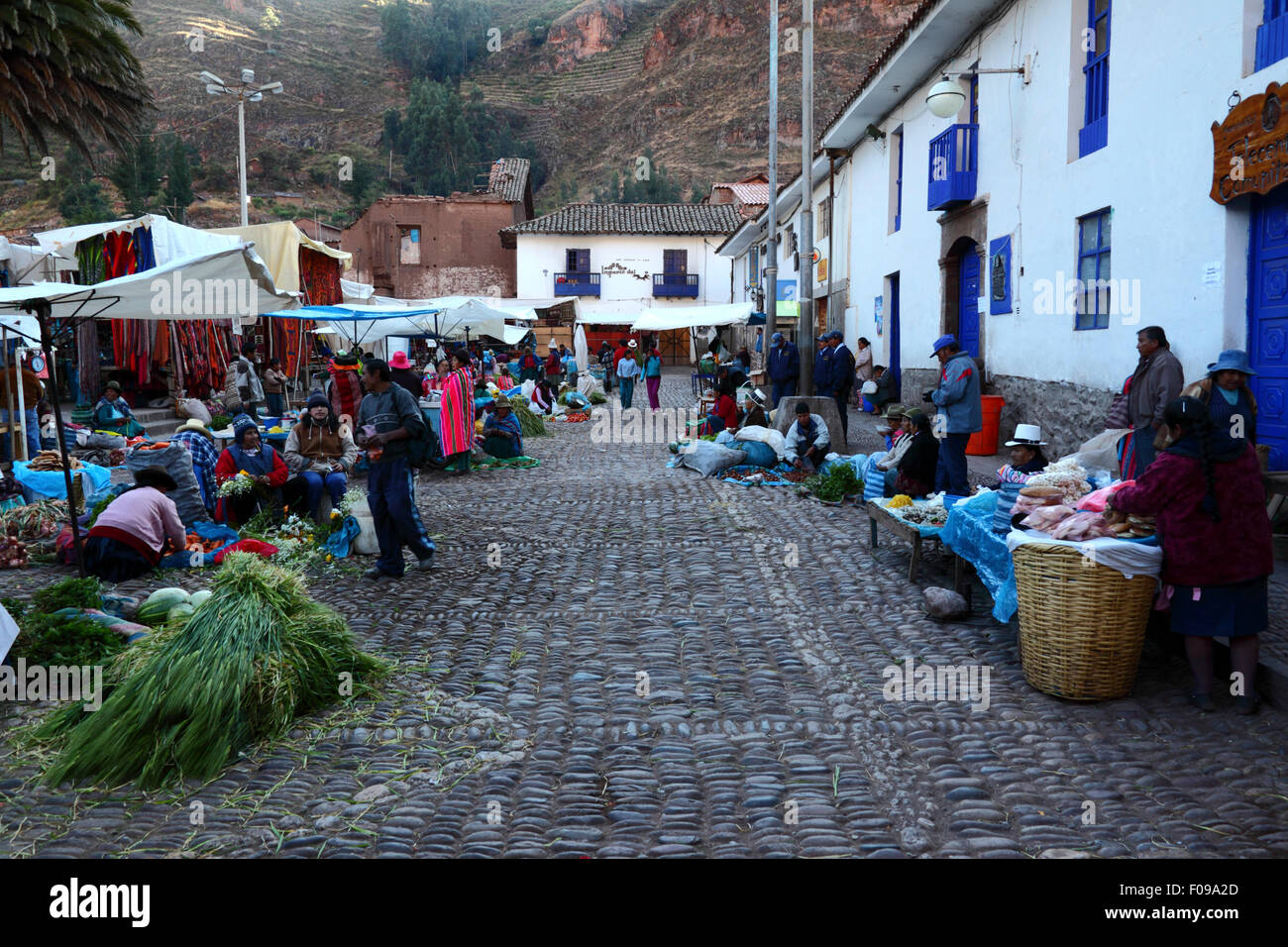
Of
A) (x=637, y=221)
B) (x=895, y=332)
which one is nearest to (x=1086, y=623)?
(x=895, y=332)

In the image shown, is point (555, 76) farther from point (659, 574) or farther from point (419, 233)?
point (659, 574)

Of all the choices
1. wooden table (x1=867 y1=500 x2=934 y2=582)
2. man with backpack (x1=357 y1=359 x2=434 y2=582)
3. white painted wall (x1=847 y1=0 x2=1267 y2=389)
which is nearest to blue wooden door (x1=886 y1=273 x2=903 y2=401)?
white painted wall (x1=847 y1=0 x2=1267 y2=389)

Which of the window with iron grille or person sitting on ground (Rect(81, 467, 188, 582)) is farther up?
the window with iron grille

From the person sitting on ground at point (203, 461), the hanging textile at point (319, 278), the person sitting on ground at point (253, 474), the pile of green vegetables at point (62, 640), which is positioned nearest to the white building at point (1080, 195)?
the pile of green vegetables at point (62, 640)

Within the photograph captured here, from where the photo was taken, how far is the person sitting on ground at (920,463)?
27.7ft

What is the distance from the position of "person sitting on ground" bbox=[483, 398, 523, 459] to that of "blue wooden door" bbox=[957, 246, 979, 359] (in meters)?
7.01

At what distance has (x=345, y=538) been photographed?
815cm

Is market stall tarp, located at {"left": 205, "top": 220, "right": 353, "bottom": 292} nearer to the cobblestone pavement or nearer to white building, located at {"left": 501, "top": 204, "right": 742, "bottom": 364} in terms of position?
the cobblestone pavement

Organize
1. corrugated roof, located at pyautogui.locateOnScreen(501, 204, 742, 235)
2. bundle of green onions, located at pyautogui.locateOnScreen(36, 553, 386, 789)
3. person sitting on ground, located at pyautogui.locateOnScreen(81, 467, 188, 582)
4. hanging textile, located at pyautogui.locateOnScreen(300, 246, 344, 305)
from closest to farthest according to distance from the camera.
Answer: bundle of green onions, located at pyautogui.locateOnScreen(36, 553, 386, 789) → person sitting on ground, located at pyautogui.locateOnScreen(81, 467, 188, 582) → hanging textile, located at pyautogui.locateOnScreen(300, 246, 344, 305) → corrugated roof, located at pyautogui.locateOnScreen(501, 204, 742, 235)

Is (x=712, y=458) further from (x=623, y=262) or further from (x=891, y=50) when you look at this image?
(x=623, y=262)

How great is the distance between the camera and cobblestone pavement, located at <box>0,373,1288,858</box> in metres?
3.46

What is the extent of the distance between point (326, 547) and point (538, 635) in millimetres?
3102

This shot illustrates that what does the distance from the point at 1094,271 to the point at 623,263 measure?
37718mm

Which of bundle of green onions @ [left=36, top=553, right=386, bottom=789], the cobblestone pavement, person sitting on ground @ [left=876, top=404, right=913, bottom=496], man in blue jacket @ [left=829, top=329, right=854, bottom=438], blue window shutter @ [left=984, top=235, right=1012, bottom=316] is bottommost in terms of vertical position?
the cobblestone pavement
